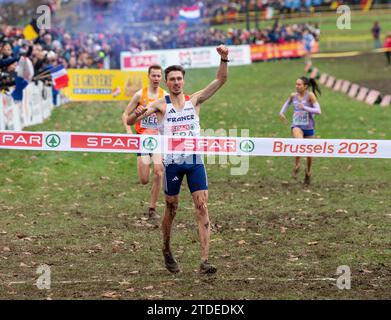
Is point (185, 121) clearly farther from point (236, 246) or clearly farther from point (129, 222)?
point (129, 222)

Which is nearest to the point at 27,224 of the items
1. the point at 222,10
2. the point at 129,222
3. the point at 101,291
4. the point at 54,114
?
the point at 129,222

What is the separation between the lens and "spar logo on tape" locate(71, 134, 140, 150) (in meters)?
11.2

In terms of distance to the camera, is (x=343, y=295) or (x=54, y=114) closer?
(x=343, y=295)

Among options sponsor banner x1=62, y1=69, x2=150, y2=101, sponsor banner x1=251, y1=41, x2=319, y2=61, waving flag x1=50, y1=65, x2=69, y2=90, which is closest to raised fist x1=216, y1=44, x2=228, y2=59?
waving flag x1=50, y1=65, x2=69, y2=90

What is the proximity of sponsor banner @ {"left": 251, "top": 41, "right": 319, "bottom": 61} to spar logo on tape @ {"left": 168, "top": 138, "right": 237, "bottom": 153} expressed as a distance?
4437cm

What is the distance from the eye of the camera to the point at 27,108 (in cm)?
2473

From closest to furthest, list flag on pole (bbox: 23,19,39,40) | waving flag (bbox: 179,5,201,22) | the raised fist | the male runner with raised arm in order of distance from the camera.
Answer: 1. the raised fist
2. the male runner with raised arm
3. flag on pole (bbox: 23,19,39,40)
4. waving flag (bbox: 179,5,201,22)

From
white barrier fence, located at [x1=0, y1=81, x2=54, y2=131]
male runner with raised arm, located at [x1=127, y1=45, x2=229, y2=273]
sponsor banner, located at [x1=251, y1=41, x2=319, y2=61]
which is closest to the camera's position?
male runner with raised arm, located at [x1=127, y1=45, x2=229, y2=273]

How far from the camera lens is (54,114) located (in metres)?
29.3

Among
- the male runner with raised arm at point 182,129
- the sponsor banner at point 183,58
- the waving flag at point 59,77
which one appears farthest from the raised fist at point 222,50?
the sponsor banner at point 183,58

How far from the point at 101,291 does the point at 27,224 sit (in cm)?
423

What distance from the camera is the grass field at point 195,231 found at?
946 cm

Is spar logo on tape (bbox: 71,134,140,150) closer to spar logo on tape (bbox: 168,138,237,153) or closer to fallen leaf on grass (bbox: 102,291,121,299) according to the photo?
spar logo on tape (bbox: 168,138,237,153)
